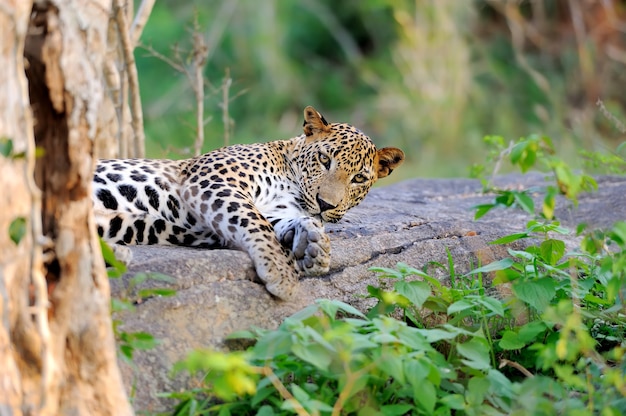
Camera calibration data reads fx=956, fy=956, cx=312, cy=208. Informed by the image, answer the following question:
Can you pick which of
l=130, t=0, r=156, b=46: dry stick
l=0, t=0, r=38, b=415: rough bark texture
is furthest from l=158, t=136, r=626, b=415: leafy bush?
l=130, t=0, r=156, b=46: dry stick

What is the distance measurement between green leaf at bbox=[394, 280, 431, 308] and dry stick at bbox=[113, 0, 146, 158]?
3284 millimetres

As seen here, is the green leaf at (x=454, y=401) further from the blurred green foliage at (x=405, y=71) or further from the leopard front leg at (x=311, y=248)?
the blurred green foliage at (x=405, y=71)

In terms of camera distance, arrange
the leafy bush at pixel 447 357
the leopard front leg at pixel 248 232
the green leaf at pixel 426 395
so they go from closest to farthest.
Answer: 1. the leafy bush at pixel 447 357
2. the green leaf at pixel 426 395
3. the leopard front leg at pixel 248 232

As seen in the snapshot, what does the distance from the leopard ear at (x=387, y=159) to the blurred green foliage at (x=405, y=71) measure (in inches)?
220

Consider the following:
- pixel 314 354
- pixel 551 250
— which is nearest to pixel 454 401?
pixel 314 354

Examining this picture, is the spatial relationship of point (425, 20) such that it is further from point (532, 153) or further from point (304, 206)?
point (532, 153)

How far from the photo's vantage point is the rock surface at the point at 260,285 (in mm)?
4297

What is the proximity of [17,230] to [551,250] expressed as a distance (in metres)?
2.92

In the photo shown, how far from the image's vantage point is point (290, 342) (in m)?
3.78

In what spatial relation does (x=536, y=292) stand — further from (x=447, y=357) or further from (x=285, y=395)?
(x=285, y=395)

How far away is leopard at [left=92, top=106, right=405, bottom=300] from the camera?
5.00m

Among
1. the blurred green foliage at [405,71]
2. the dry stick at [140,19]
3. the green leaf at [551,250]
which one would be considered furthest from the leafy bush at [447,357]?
the blurred green foliage at [405,71]

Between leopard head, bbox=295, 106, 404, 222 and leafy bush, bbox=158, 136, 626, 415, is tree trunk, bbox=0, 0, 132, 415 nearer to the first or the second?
leafy bush, bbox=158, 136, 626, 415

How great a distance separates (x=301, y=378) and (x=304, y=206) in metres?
2.00
